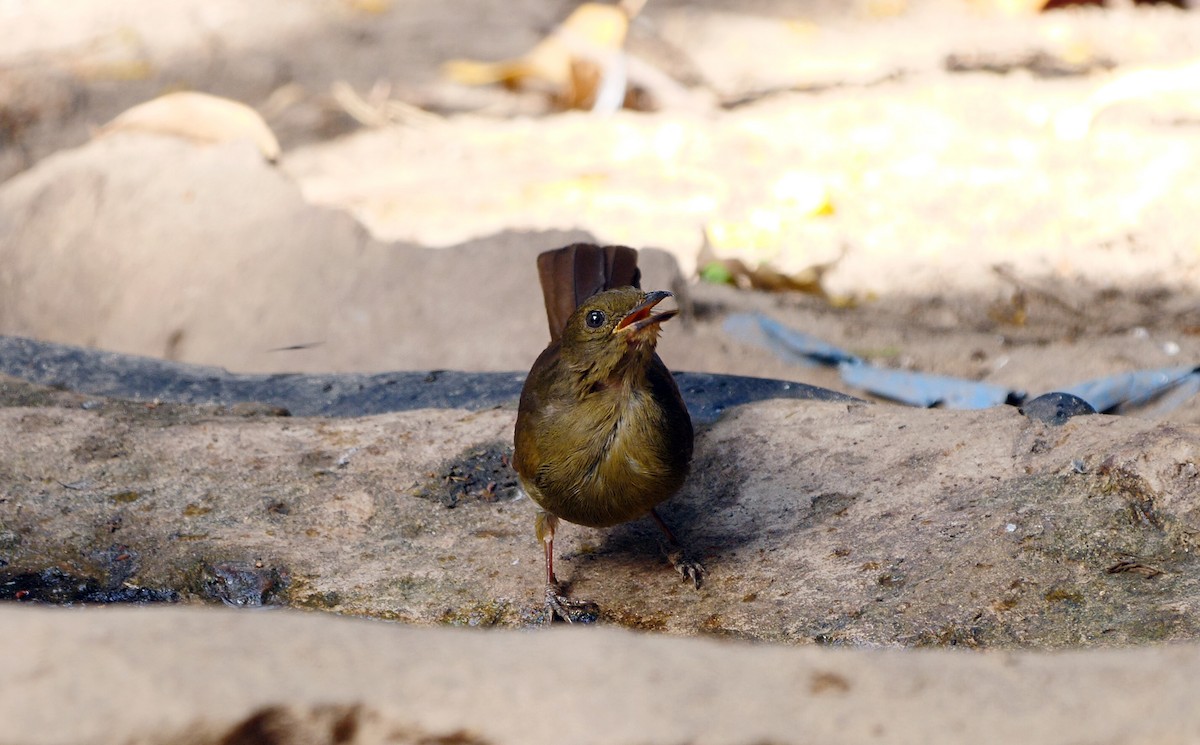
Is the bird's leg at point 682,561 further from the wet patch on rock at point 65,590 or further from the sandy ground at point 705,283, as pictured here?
the wet patch on rock at point 65,590

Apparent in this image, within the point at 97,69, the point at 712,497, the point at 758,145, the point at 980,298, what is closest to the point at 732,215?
the point at 758,145

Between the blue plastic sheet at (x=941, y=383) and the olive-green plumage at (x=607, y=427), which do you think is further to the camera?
the blue plastic sheet at (x=941, y=383)

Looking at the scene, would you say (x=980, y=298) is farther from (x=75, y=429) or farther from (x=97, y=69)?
(x=97, y=69)

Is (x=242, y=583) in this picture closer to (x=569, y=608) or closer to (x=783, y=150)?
(x=569, y=608)

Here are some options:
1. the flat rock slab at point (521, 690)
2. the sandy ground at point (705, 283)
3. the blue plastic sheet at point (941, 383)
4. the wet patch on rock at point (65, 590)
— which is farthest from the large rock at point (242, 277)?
the flat rock slab at point (521, 690)

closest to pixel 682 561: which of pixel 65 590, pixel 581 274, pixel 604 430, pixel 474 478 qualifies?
pixel 604 430

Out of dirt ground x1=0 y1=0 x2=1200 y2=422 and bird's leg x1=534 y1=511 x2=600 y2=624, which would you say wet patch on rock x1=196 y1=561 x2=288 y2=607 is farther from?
dirt ground x1=0 y1=0 x2=1200 y2=422
